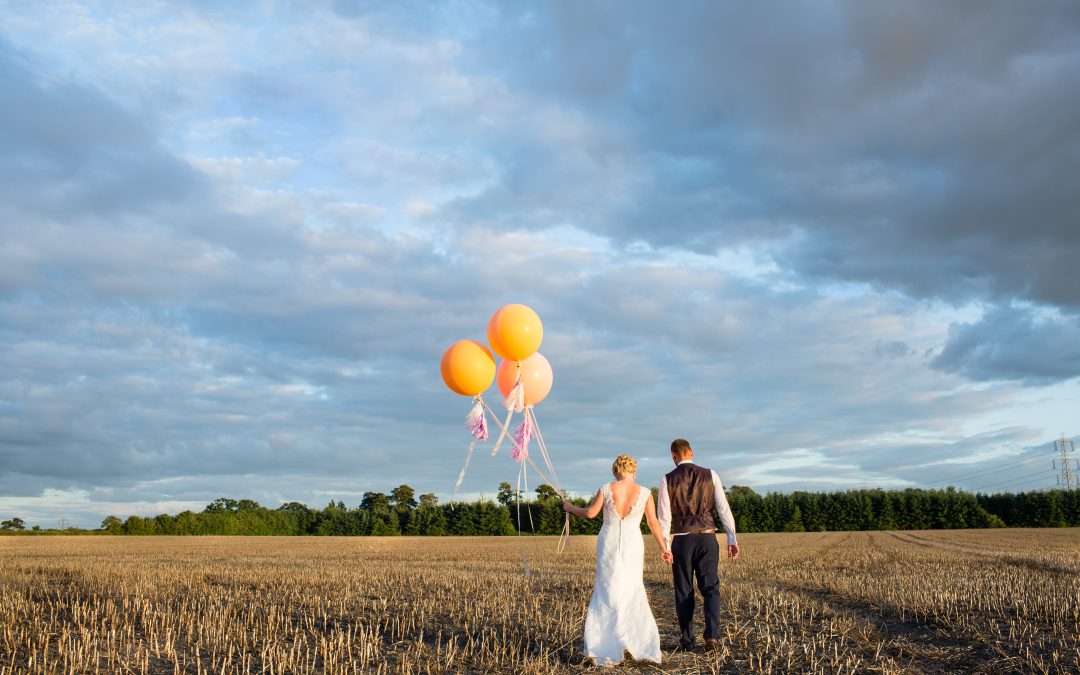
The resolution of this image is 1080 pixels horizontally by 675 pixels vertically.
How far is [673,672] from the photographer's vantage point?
843cm

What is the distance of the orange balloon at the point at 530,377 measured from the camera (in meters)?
13.0

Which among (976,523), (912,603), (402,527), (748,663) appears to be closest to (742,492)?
(976,523)

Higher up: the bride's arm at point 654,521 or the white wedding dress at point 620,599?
the bride's arm at point 654,521

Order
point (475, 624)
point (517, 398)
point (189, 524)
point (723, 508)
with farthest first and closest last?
point (189, 524)
point (517, 398)
point (475, 624)
point (723, 508)

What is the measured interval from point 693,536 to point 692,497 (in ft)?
1.48

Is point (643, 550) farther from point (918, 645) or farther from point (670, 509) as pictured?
point (918, 645)

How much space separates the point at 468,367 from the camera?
12625 mm

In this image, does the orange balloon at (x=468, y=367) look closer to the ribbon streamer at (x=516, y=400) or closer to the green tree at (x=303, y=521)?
the ribbon streamer at (x=516, y=400)

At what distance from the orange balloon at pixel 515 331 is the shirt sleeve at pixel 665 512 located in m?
3.59

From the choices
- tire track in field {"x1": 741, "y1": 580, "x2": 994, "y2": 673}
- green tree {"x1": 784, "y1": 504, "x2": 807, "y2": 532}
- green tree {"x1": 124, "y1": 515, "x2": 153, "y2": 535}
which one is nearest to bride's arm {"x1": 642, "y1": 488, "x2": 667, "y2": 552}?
tire track in field {"x1": 741, "y1": 580, "x2": 994, "y2": 673}

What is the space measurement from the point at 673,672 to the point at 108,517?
81766mm

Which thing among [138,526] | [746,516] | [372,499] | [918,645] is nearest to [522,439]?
[918,645]

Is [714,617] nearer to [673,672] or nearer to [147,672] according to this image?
[673,672]

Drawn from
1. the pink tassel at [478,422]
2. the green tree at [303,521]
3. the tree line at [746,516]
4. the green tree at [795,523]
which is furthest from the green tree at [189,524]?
the pink tassel at [478,422]
